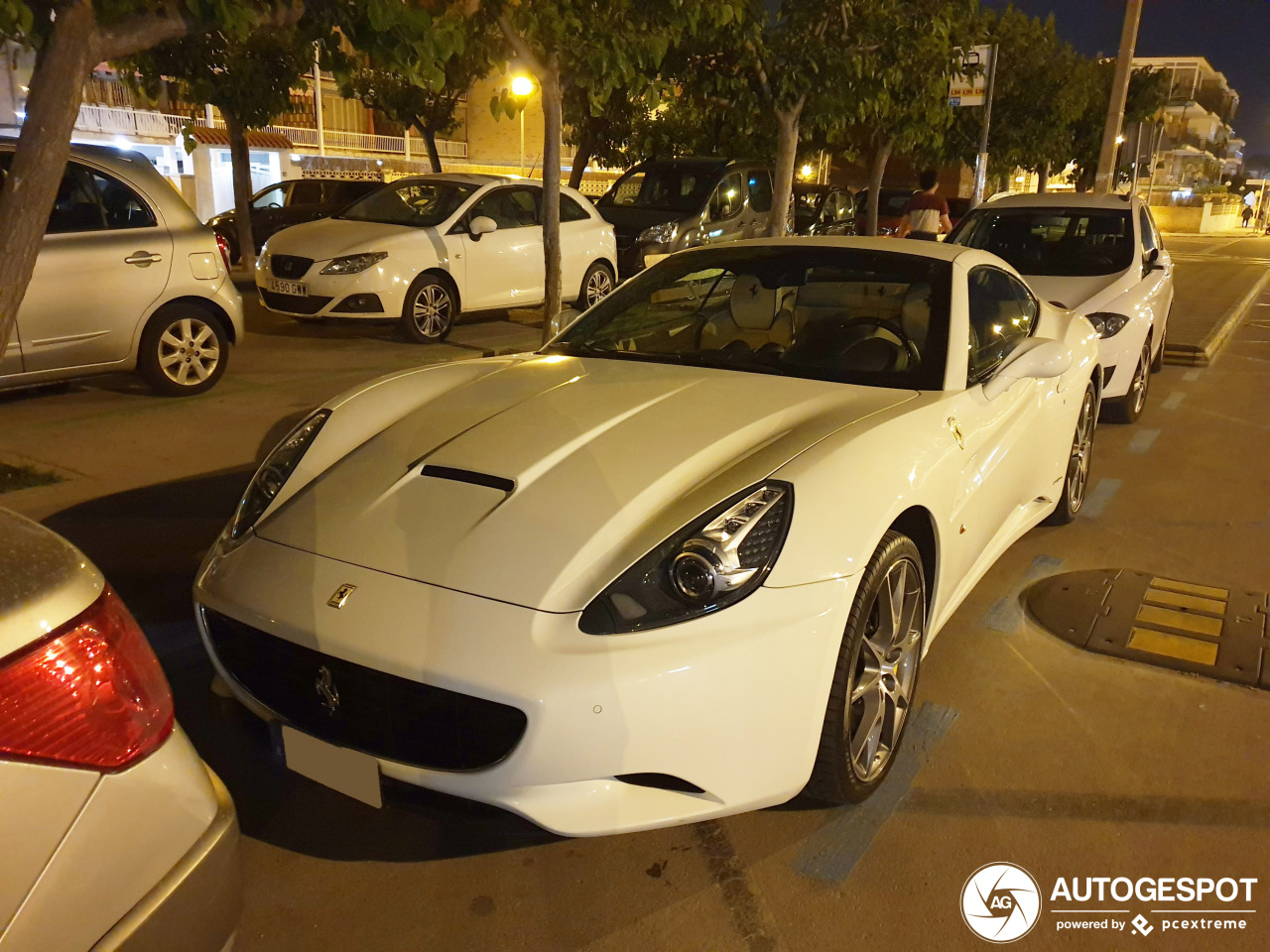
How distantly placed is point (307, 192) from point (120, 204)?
12.3 meters

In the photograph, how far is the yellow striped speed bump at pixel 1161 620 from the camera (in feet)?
12.8

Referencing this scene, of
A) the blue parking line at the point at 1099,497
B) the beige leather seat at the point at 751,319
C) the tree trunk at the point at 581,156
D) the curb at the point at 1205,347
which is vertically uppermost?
the tree trunk at the point at 581,156

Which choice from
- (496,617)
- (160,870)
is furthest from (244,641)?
(160,870)

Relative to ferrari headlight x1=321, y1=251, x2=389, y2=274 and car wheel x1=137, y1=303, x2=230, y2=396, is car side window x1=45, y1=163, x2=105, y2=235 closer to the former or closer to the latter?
car wheel x1=137, y1=303, x2=230, y2=396

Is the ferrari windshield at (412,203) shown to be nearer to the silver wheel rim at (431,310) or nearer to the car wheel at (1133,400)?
the silver wheel rim at (431,310)

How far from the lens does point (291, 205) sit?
1811cm

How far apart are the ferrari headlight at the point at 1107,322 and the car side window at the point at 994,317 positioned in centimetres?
222

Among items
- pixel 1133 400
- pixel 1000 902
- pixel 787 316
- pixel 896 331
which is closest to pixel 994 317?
pixel 896 331

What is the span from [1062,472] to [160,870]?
4.25 metres

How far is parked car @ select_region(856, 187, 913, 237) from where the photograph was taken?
842 inches

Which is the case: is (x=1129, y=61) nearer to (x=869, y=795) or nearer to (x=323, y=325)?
(x=323, y=325)

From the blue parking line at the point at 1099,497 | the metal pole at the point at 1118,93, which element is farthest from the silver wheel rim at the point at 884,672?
the metal pole at the point at 1118,93

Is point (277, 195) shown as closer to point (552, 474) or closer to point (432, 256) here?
point (432, 256)

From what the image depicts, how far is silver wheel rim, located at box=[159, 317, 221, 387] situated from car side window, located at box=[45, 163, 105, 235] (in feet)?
2.71
